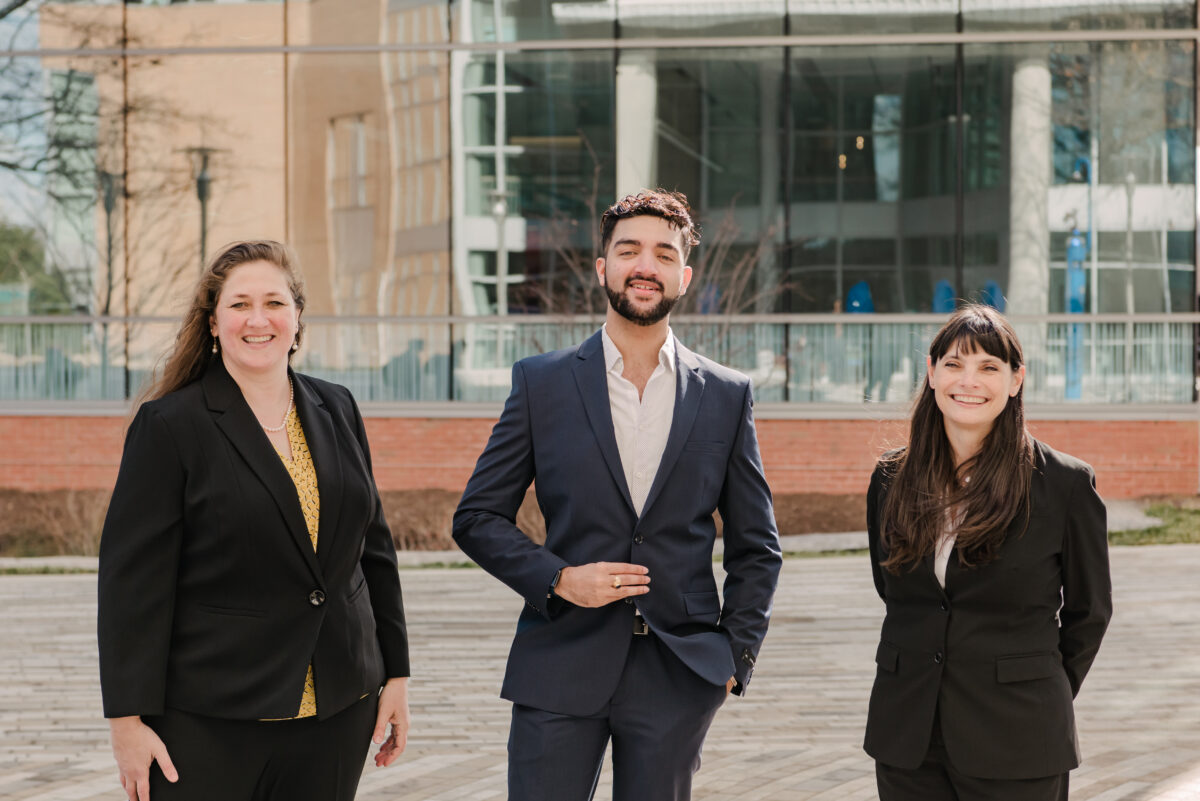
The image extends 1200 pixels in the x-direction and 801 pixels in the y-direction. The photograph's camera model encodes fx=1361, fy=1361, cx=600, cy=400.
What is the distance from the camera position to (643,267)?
3.43 m

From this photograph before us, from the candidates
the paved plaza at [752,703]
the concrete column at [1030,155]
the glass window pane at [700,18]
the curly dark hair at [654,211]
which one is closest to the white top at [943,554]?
the curly dark hair at [654,211]

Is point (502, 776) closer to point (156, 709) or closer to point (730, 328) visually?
point (156, 709)

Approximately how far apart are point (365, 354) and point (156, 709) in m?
12.7

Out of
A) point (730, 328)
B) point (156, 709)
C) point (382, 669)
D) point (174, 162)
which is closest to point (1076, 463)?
point (382, 669)

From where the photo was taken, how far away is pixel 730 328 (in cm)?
1497

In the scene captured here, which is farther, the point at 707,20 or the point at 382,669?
the point at 707,20

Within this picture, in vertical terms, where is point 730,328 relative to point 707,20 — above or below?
below

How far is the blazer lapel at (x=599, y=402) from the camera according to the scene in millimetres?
3430

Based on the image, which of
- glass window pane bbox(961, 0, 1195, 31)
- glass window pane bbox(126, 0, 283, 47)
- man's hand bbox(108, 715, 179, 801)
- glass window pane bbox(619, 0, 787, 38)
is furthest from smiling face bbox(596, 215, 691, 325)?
glass window pane bbox(126, 0, 283, 47)

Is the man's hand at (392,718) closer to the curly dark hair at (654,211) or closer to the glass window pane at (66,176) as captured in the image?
the curly dark hair at (654,211)

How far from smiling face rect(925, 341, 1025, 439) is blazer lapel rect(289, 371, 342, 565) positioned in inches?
58.9

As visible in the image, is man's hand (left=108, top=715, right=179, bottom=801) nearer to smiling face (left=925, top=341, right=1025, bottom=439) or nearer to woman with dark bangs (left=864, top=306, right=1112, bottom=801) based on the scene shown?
woman with dark bangs (left=864, top=306, right=1112, bottom=801)

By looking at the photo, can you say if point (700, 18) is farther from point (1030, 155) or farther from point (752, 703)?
point (752, 703)

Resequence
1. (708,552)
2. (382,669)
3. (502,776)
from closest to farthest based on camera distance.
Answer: (382,669) < (708,552) < (502,776)
